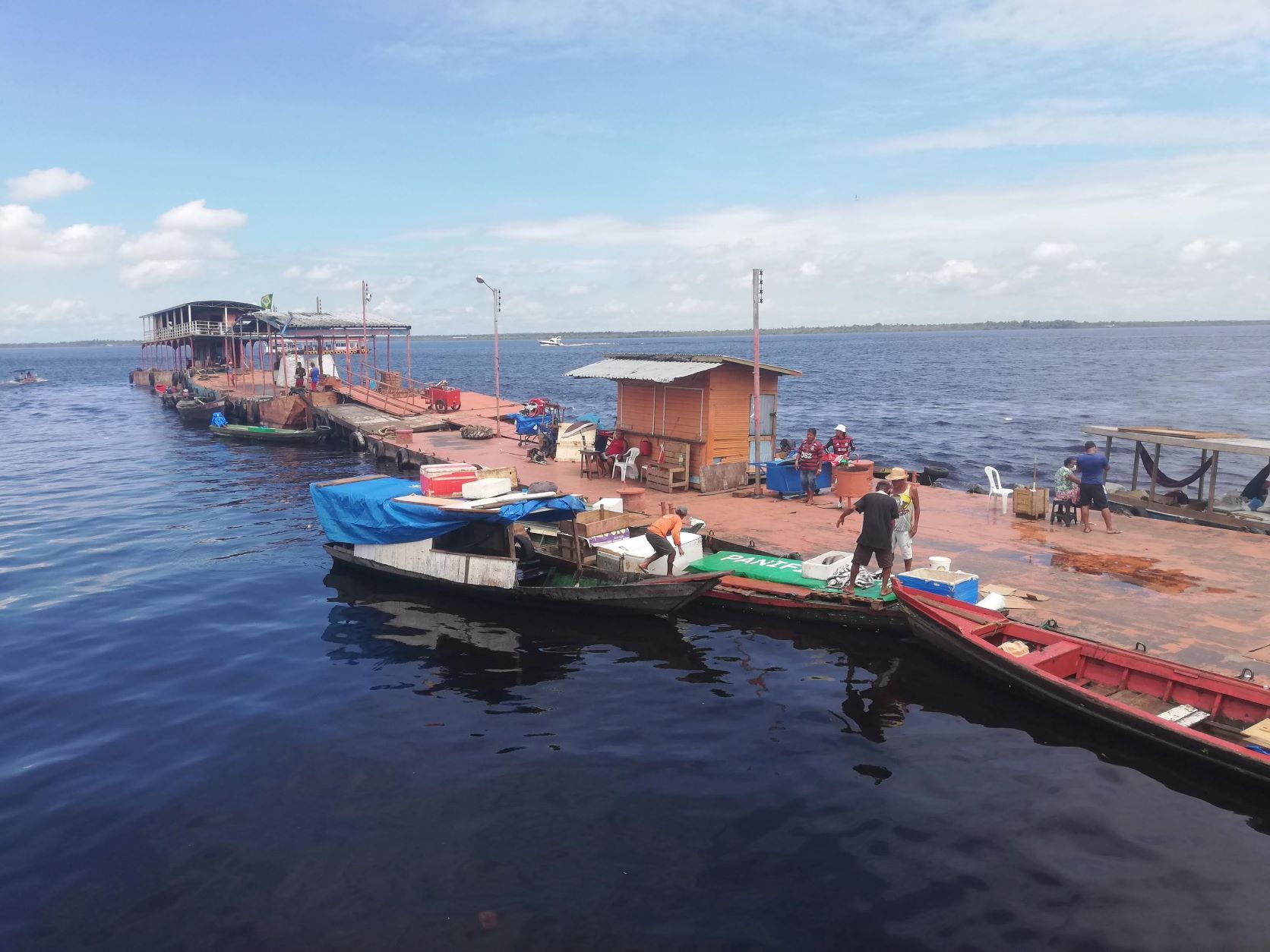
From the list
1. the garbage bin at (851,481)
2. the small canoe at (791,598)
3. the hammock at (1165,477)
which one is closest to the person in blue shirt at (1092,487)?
the hammock at (1165,477)

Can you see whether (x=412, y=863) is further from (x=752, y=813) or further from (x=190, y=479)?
(x=190, y=479)

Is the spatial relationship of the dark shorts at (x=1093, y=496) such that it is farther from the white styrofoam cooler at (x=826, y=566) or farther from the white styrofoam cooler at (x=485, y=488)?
the white styrofoam cooler at (x=485, y=488)

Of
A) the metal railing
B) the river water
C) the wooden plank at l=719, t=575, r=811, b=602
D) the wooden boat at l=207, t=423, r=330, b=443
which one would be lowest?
the river water

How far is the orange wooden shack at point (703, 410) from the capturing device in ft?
68.8

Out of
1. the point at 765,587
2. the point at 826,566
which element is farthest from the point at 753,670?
the point at 826,566

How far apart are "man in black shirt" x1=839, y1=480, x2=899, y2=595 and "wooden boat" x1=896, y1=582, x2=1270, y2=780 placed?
2.31 feet

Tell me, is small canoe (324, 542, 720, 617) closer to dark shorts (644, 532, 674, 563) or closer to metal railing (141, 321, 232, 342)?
dark shorts (644, 532, 674, 563)

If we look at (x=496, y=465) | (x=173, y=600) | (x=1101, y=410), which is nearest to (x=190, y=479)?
(x=496, y=465)

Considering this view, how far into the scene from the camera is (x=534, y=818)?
8.85 metres

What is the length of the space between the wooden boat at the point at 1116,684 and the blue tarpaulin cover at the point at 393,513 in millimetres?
6483

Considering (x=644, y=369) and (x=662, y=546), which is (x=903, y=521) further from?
(x=644, y=369)

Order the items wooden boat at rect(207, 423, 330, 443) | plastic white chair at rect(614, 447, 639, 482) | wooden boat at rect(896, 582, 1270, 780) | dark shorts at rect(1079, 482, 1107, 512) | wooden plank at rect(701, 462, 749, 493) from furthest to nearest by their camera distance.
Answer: wooden boat at rect(207, 423, 330, 443), plastic white chair at rect(614, 447, 639, 482), wooden plank at rect(701, 462, 749, 493), dark shorts at rect(1079, 482, 1107, 512), wooden boat at rect(896, 582, 1270, 780)

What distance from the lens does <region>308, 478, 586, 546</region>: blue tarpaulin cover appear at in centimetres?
1502

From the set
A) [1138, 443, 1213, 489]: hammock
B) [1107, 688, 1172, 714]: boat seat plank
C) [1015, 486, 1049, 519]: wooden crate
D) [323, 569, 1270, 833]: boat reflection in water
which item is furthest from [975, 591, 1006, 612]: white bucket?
[1138, 443, 1213, 489]: hammock
